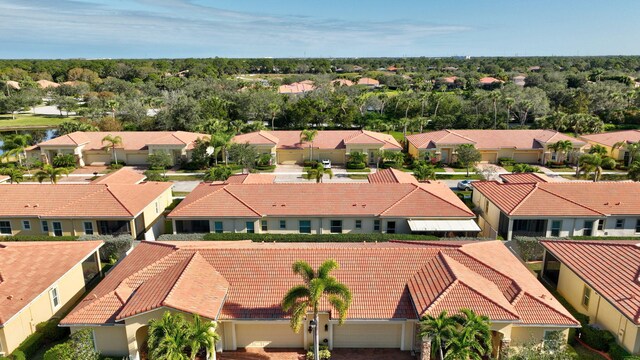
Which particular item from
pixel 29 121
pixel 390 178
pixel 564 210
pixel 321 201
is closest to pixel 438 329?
pixel 321 201

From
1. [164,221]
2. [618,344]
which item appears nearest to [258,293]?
[618,344]

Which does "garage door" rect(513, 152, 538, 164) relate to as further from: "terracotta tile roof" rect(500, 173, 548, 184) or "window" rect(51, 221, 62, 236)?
"window" rect(51, 221, 62, 236)

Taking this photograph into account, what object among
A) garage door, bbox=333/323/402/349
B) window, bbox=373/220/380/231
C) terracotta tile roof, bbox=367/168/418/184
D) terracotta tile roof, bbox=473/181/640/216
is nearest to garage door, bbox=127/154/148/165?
terracotta tile roof, bbox=367/168/418/184

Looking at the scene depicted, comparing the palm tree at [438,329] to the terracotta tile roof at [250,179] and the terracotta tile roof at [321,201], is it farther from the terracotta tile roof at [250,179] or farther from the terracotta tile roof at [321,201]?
the terracotta tile roof at [250,179]

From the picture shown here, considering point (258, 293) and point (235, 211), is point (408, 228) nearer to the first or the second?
point (235, 211)

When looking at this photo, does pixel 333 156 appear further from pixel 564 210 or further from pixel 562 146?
pixel 564 210
